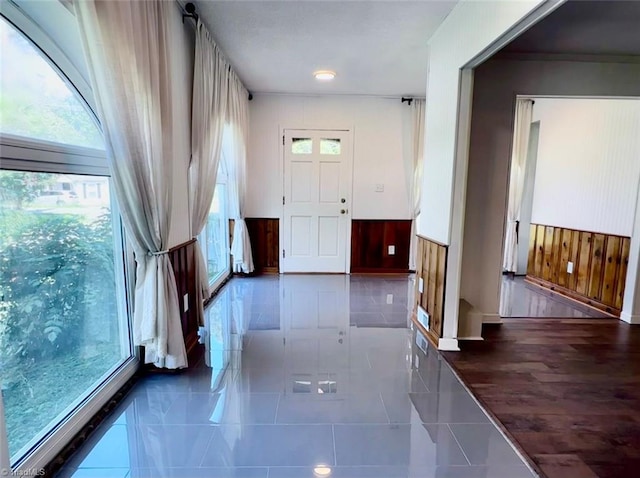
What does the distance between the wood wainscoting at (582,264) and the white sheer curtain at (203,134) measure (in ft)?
13.1

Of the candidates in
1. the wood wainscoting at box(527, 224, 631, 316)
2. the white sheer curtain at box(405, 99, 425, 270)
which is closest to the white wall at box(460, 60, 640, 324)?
the wood wainscoting at box(527, 224, 631, 316)

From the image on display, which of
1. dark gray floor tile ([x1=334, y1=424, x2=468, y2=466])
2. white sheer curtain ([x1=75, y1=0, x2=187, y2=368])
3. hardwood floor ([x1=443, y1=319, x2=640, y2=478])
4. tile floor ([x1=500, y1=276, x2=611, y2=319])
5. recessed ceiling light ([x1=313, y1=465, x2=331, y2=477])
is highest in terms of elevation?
white sheer curtain ([x1=75, y1=0, x2=187, y2=368])

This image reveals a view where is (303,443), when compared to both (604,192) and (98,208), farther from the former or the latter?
(604,192)

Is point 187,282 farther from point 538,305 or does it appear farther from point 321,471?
point 538,305

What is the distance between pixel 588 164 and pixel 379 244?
269 cm

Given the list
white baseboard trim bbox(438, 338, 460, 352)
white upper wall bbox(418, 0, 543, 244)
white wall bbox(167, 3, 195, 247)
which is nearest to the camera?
white upper wall bbox(418, 0, 543, 244)

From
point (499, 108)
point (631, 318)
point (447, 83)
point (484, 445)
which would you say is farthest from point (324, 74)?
point (631, 318)

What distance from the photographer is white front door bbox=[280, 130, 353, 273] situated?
5.16 metres

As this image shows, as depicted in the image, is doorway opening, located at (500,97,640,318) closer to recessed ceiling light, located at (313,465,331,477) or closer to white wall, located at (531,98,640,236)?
white wall, located at (531,98,640,236)

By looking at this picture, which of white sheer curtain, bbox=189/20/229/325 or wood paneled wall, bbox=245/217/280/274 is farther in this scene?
wood paneled wall, bbox=245/217/280/274

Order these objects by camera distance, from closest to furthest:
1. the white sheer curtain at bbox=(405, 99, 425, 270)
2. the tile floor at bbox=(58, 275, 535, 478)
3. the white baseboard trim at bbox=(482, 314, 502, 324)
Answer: the tile floor at bbox=(58, 275, 535, 478), the white baseboard trim at bbox=(482, 314, 502, 324), the white sheer curtain at bbox=(405, 99, 425, 270)

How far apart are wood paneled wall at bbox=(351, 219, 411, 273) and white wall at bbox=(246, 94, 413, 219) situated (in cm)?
12

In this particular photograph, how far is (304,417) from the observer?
6.26 feet

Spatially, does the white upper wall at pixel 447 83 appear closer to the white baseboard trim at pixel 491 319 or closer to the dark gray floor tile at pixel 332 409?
the white baseboard trim at pixel 491 319
